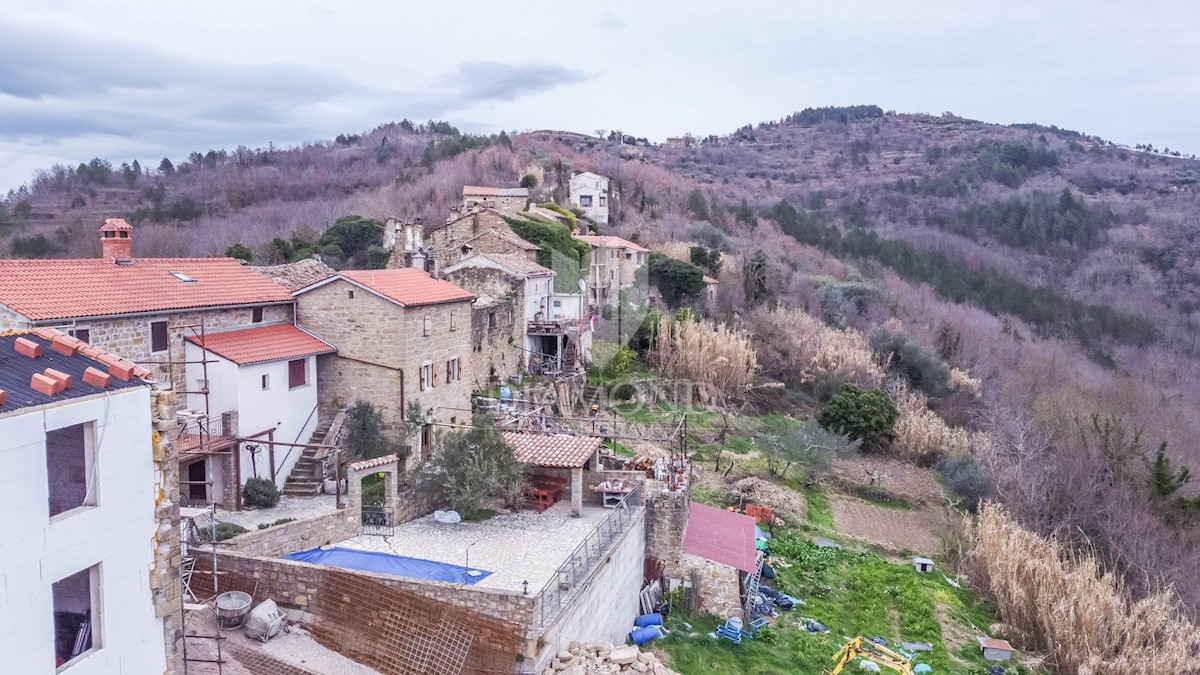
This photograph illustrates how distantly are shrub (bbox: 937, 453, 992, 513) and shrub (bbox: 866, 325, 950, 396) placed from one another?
32.1ft

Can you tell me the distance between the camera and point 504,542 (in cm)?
1530

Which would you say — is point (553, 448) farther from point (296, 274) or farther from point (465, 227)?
point (465, 227)

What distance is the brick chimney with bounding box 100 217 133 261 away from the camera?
18314mm

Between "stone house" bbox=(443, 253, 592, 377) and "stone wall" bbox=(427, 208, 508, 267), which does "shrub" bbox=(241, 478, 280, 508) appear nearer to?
"stone house" bbox=(443, 253, 592, 377)

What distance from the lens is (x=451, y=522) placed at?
1636 centimetres

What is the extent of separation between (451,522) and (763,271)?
35.7m

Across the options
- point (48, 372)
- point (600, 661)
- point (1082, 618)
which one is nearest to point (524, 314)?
point (600, 661)

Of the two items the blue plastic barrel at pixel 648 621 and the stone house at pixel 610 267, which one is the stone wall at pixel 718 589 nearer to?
the blue plastic barrel at pixel 648 621

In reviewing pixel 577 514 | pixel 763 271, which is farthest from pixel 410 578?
pixel 763 271

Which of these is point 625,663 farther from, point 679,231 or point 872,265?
point 872,265

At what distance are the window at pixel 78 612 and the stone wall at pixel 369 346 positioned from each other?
1187 centimetres

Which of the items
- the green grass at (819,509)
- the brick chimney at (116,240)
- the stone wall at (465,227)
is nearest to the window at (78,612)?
the brick chimney at (116,240)

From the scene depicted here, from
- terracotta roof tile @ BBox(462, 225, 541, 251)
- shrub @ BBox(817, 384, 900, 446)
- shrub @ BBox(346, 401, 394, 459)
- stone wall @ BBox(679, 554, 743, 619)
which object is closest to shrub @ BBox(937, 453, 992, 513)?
shrub @ BBox(817, 384, 900, 446)

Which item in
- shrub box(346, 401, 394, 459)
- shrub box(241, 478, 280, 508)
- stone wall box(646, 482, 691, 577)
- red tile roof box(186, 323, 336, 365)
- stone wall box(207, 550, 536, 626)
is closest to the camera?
stone wall box(207, 550, 536, 626)
